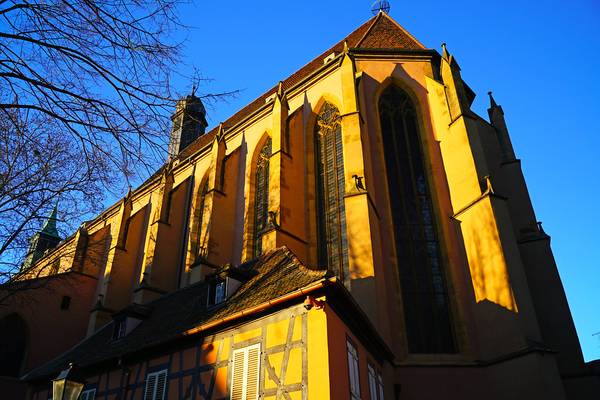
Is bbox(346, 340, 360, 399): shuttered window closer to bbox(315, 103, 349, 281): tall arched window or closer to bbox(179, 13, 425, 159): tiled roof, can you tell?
bbox(315, 103, 349, 281): tall arched window

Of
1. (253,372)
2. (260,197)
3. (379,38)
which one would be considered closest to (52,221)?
(253,372)

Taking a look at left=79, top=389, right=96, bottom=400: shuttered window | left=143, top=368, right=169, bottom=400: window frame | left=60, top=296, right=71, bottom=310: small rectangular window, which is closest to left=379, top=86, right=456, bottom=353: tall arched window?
left=143, top=368, right=169, bottom=400: window frame

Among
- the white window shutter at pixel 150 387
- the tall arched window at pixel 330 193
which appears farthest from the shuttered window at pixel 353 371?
the tall arched window at pixel 330 193

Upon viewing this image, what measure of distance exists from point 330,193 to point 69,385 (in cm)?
1118

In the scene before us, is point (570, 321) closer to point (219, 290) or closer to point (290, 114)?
point (219, 290)

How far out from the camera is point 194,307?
1093 cm

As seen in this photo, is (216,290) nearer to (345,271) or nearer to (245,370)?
(245,370)

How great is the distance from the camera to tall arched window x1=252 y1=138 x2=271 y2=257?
17156 millimetres

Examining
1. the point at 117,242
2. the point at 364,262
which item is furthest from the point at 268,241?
the point at 117,242

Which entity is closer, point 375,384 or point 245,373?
point 245,373

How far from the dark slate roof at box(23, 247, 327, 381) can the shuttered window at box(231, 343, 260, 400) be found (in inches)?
31.0

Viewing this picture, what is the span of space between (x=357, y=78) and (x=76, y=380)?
43.6 feet

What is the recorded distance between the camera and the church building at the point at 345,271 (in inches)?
324

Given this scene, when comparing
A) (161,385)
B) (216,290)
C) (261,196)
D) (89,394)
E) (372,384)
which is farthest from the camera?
(261,196)
